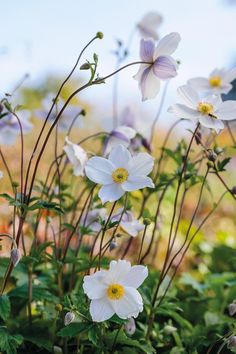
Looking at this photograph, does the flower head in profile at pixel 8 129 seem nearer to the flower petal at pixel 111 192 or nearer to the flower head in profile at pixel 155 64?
the flower head in profile at pixel 155 64

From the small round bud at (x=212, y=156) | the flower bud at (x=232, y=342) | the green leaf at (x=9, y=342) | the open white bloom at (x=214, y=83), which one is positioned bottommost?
the green leaf at (x=9, y=342)

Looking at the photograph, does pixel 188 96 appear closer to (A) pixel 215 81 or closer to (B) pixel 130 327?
(A) pixel 215 81

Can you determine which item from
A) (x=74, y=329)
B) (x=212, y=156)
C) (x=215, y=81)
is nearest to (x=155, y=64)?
(x=212, y=156)

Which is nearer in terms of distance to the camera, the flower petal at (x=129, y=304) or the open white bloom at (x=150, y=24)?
the flower petal at (x=129, y=304)

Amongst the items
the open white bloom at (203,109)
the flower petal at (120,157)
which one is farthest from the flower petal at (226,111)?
the flower petal at (120,157)

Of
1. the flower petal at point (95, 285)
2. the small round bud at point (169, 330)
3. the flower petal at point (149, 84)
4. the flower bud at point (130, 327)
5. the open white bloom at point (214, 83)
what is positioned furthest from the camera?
the open white bloom at point (214, 83)

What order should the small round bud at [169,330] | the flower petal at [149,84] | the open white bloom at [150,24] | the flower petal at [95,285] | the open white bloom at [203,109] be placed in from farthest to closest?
the open white bloom at [150,24], the small round bud at [169,330], the flower petal at [149,84], the open white bloom at [203,109], the flower petal at [95,285]

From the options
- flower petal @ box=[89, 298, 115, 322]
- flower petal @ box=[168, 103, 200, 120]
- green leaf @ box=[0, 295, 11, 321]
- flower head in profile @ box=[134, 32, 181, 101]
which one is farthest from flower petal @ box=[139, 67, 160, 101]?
green leaf @ box=[0, 295, 11, 321]
